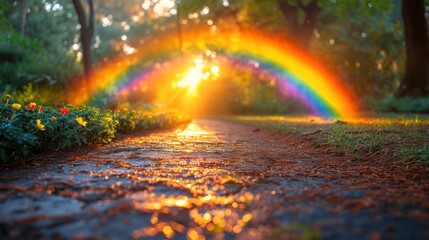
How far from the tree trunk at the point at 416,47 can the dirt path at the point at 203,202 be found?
477 inches

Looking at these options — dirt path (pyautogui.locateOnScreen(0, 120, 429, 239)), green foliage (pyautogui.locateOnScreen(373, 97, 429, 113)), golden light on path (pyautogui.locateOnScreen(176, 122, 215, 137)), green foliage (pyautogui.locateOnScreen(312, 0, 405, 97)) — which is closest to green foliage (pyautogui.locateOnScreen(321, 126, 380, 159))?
dirt path (pyautogui.locateOnScreen(0, 120, 429, 239))

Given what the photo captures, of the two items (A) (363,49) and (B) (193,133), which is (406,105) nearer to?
(B) (193,133)

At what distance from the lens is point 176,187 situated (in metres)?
2.86

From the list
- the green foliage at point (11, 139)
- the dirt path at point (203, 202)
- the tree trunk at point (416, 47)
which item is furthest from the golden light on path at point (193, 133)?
the tree trunk at point (416, 47)

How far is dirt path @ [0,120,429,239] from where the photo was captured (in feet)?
6.25

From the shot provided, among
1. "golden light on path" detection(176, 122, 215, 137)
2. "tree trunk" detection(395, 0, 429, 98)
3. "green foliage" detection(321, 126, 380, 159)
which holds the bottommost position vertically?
"golden light on path" detection(176, 122, 215, 137)

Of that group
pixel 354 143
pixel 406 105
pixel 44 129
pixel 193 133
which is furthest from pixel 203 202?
pixel 406 105

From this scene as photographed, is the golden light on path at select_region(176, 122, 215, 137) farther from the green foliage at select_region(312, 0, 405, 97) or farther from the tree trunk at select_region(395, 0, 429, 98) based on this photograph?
the green foliage at select_region(312, 0, 405, 97)

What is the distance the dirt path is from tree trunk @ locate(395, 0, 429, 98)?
39.7 feet

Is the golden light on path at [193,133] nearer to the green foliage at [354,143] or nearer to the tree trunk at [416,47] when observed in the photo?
the green foliage at [354,143]

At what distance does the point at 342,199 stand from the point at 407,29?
548 inches

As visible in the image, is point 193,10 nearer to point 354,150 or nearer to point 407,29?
point 407,29

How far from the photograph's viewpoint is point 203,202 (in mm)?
2424

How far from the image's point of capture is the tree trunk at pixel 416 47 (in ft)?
44.8
